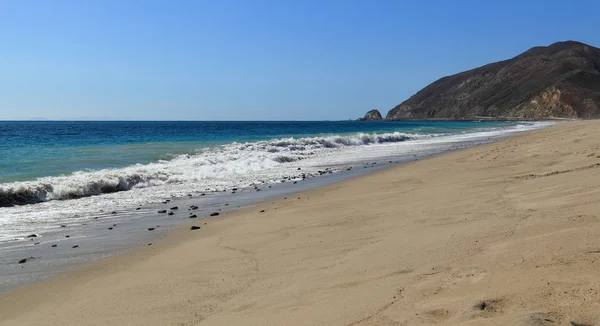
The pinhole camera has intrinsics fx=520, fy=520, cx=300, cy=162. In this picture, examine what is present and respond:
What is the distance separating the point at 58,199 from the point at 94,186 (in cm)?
118

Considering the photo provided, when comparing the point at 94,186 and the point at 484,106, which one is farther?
the point at 484,106

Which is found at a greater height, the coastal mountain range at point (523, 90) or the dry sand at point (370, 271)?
the coastal mountain range at point (523, 90)

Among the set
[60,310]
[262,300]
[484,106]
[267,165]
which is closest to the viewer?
[262,300]

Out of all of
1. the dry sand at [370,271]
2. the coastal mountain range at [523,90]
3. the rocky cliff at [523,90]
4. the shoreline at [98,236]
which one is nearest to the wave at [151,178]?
the shoreline at [98,236]

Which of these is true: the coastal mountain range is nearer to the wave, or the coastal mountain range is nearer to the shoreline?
the wave

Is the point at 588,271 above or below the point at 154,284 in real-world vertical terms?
above

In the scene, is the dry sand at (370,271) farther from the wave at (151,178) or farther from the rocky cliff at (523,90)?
the rocky cliff at (523,90)

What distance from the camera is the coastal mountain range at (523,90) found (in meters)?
110

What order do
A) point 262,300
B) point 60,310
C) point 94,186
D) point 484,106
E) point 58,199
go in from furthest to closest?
point 484,106 < point 94,186 < point 58,199 < point 60,310 < point 262,300

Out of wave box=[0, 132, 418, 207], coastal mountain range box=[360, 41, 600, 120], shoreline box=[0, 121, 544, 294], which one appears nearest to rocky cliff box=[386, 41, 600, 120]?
coastal mountain range box=[360, 41, 600, 120]

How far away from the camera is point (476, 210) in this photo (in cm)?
646

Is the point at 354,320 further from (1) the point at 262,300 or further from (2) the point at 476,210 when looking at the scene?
(2) the point at 476,210

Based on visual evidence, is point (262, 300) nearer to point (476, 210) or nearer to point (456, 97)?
point (476, 210)

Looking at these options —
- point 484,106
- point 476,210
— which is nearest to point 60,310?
point 476,210
